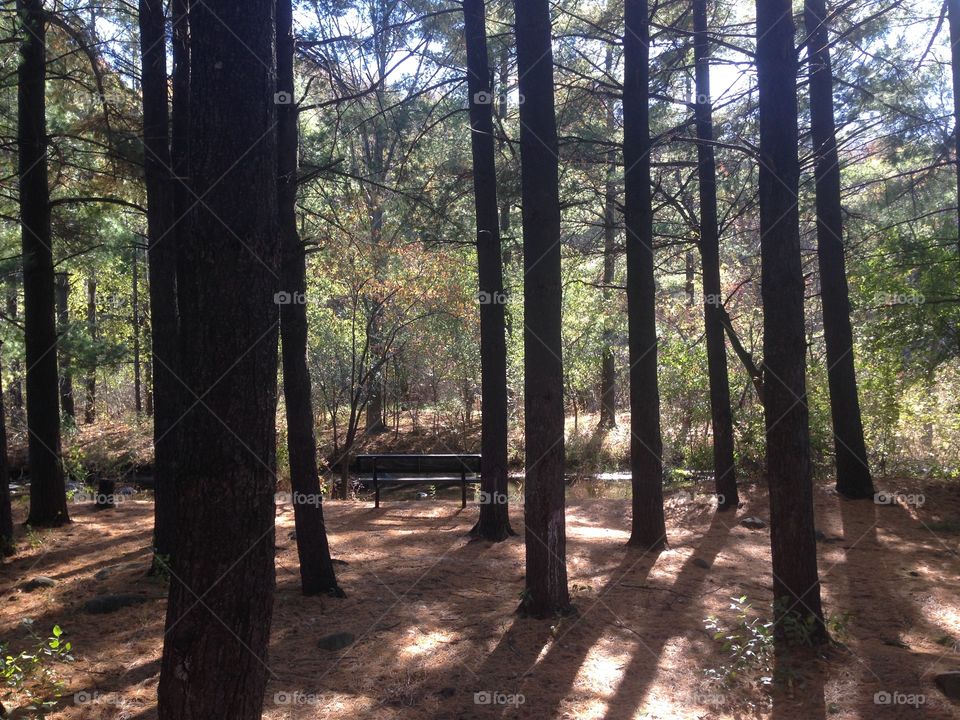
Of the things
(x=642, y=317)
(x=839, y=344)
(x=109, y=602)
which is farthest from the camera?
(x=839, y=344)

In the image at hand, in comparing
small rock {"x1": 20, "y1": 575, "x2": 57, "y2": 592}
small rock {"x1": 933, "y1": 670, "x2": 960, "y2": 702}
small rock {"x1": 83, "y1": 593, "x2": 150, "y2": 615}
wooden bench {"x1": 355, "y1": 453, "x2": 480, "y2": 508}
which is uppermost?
wooden bench {"x1": 355, "y1": 453, "x2": 480, "y2": 508}

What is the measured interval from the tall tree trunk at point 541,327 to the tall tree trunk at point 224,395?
308 cm

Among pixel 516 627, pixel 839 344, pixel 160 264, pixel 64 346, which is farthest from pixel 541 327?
pixel 64 346

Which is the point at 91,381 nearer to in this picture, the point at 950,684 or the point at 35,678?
the point at 35,678

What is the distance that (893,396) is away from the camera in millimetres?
13688

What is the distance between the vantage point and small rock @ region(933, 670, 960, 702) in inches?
197

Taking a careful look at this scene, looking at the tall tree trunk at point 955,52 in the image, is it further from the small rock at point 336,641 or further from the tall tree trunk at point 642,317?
the small rock at point 336,641

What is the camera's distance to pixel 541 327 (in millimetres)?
6059

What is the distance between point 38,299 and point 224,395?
25.5 ft

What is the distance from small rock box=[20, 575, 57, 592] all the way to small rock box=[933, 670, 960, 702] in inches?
292

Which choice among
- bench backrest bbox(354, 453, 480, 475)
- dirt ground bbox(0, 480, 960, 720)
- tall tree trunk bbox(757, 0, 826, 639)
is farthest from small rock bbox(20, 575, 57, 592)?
tall tree trunk bbox(757, 0, 826, 639)

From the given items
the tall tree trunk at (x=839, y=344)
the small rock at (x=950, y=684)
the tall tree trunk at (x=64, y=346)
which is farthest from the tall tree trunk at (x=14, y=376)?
the small rock at (x=950, y=684)

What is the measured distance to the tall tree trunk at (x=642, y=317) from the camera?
339 inches

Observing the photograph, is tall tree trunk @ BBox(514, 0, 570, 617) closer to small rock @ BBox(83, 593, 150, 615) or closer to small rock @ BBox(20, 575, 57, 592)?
small rock @ BBox(83, 593, 150, 615)
